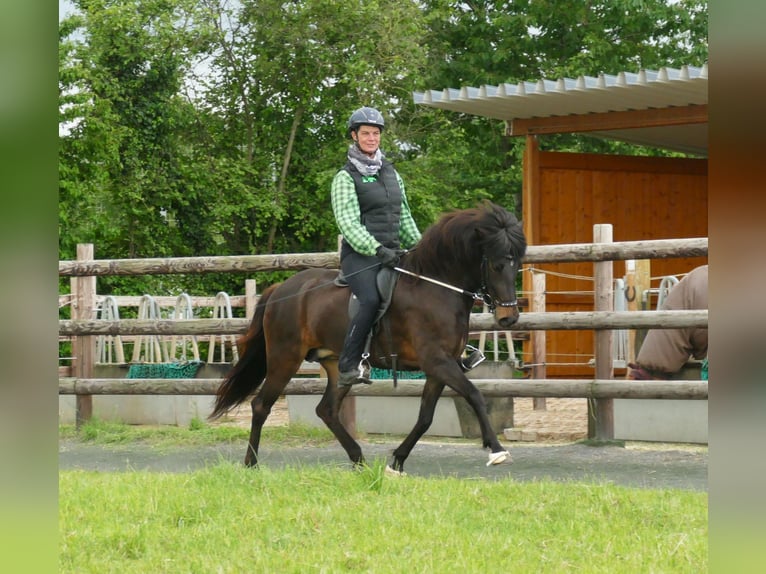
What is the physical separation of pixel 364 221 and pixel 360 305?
621 millimetres

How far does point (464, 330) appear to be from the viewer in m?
7.24

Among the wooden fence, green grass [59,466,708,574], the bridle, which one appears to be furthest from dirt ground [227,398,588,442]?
green grass [59,466,708,574]

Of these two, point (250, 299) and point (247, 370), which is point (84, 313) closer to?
point (250, 299)

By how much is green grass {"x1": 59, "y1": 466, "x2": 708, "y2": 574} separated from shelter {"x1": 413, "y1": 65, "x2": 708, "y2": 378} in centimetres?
657

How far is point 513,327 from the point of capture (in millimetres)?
7844

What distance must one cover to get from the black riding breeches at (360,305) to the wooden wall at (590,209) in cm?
603

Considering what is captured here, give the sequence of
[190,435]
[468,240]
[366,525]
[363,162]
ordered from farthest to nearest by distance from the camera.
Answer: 1. [190,435]
2. [363,162]
3. [468,240]
4. [366,525]

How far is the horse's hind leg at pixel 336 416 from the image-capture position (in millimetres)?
7348

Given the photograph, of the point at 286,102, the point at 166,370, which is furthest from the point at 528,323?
the point at 286,102

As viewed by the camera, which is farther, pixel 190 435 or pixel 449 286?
pixel 190 435

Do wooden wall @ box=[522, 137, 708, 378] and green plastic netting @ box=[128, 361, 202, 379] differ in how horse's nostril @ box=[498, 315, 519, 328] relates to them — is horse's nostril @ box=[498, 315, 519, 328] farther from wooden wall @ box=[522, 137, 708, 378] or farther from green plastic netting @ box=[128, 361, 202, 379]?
wooden wall @ box=[522, 137, 708, 378]

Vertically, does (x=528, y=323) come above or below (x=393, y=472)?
above

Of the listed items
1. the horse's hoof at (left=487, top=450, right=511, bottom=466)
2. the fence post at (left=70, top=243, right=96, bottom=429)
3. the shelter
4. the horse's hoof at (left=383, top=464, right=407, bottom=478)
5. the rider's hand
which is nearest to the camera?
the horse's hoof at (left=487, top=450, right=511, bottom=466)

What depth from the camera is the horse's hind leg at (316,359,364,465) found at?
7.35 m
